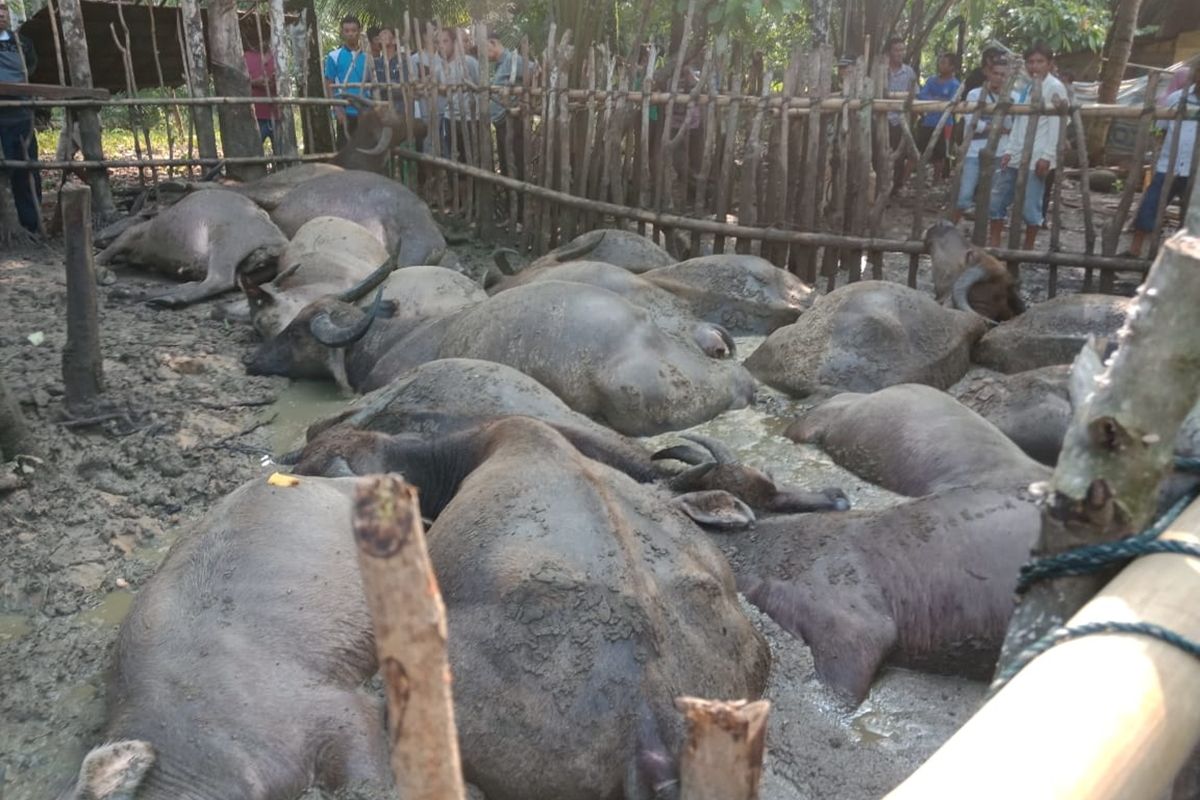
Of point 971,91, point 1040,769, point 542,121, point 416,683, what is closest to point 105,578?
point 416,683

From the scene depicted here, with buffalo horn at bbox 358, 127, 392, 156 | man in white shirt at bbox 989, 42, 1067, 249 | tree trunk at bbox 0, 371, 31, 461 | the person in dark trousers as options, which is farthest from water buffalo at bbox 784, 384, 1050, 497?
the person in dark trousers

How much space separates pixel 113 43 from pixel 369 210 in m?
5.65

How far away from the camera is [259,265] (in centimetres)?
796

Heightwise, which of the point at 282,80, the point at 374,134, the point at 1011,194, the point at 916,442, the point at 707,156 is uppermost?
the point at 282,80

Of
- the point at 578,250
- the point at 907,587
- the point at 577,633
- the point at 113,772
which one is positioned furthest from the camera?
the point at 578,250

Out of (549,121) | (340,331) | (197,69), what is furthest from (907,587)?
(197,69)

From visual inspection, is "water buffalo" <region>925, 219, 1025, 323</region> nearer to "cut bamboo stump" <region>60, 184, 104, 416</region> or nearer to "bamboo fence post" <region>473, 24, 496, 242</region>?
"bamboo fence post" <region>473, 24, 496, 242</region>

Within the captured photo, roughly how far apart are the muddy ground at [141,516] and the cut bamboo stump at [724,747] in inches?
59.1

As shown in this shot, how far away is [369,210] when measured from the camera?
9328mm

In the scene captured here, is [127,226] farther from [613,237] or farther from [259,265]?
[613,237]

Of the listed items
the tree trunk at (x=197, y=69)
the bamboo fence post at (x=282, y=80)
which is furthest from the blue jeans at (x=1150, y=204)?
the tree trunk at (x=197, y=69)

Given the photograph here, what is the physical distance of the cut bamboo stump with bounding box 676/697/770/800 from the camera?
1.40 m

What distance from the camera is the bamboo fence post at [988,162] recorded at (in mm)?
6831

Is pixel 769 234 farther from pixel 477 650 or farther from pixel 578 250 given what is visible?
pixel 477 650
